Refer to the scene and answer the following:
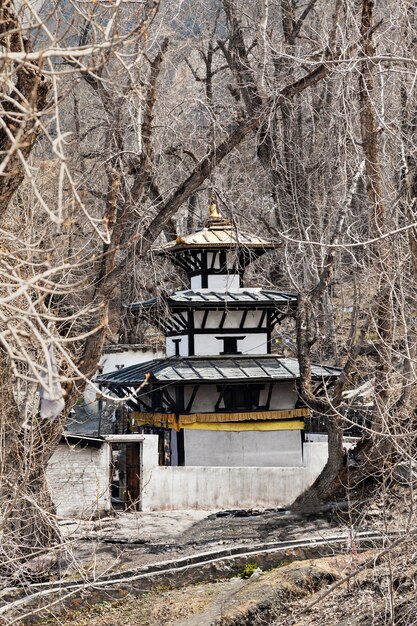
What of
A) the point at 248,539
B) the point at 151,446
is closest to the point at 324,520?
the point at 248,539

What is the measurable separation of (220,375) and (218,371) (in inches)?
14.6

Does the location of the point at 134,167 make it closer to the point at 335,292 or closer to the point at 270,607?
the point at 270,607

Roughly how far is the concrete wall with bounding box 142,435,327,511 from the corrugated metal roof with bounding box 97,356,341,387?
8.16ft

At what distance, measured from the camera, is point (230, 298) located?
2577 cm

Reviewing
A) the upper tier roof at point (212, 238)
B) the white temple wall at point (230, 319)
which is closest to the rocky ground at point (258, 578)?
the white temple wall at point (230, 319)

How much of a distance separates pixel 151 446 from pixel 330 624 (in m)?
9.43

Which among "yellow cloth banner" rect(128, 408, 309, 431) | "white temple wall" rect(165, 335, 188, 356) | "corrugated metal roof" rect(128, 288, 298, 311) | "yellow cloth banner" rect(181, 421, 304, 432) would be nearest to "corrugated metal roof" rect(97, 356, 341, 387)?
"white temple wall" rect(165, 335, 188, 356)

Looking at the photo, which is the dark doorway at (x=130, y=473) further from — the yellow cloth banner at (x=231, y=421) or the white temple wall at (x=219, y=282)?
the white temple wall at (x=219, y=282)

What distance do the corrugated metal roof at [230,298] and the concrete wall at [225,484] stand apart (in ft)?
14.4

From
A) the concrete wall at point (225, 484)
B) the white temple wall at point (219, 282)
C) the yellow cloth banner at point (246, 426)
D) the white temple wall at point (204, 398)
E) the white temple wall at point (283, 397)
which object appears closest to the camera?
the concrete wall at point (225, 484)

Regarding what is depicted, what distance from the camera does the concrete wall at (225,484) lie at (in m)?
21.9

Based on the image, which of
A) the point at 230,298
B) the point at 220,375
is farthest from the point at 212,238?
the point at 220,375

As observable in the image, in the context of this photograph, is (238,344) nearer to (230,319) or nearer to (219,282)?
(230,319)

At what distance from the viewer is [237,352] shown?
2681cm
